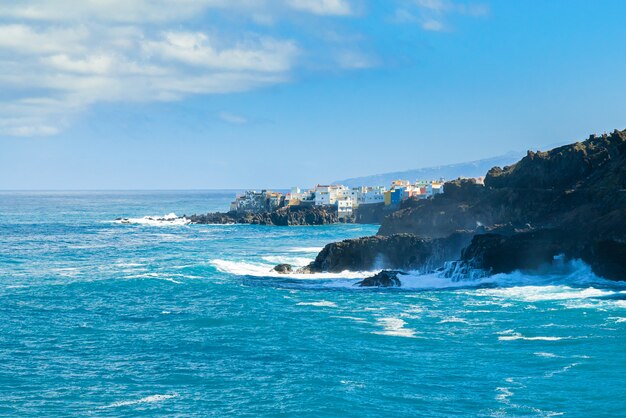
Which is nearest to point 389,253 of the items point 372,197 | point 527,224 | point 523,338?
point 527,224

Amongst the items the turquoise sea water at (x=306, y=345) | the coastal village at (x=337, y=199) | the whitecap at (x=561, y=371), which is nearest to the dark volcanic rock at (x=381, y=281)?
the turquoise sea water at (x=306, y=345)

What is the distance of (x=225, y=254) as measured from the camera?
94312 millimetres

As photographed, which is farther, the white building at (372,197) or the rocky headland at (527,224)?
the white building at (372,197)

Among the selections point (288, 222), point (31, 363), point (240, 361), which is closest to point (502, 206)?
point (240, 361)

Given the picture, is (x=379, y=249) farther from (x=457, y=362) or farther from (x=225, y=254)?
(x=457, y=362)

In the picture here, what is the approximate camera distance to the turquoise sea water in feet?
104

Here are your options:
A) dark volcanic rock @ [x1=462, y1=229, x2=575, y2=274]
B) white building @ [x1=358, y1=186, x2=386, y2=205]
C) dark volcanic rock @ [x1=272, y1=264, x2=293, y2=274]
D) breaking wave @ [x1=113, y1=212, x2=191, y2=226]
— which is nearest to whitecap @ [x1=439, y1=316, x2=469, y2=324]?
dark volcanic rock @ [x1=462, y1=229, x2=575, y2=274]

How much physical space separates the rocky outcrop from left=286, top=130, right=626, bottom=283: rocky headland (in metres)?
73.0

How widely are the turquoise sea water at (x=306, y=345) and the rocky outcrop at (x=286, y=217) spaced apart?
96.6m

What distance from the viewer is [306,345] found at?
136 ft

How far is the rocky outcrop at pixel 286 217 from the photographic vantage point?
6732 inches

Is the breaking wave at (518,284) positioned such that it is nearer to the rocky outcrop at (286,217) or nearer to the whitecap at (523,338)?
the whitecap at (523,338)

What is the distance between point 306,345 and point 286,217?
129704mm

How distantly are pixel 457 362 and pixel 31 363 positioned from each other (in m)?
22.3
